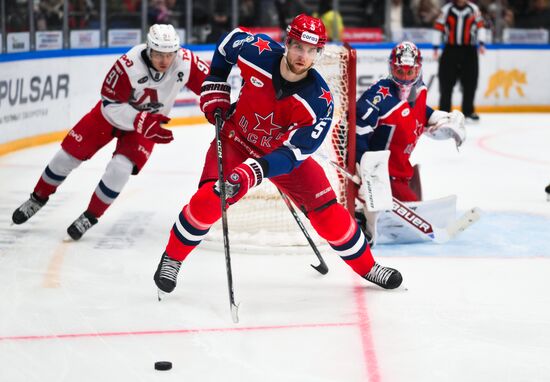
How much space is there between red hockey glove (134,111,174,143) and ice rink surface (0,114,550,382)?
537mm

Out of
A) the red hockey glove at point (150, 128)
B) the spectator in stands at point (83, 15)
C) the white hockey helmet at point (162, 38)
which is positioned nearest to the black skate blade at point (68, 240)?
the red hockey glove at point (150, 128)

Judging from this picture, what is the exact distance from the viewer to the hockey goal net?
190 inches

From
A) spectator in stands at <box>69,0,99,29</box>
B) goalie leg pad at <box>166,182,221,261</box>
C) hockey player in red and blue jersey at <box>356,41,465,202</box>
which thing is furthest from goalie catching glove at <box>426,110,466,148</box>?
spectator in stands at <box>69,0,99,29</box>

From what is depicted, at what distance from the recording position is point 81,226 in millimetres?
4996

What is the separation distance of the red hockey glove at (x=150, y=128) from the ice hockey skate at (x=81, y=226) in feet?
1.78

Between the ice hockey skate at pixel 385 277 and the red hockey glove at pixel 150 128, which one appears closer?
the ice hockey skate at pixel 385 277

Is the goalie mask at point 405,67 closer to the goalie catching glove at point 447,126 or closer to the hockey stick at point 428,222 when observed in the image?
the goalie catching glove at point 447,126

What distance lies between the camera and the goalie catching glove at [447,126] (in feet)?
16.7

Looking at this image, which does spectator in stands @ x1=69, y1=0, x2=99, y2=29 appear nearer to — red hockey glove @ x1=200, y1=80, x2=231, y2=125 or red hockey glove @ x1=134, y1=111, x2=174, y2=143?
red hockey glove @ x1=134, y1=111, x2=174, y2=143

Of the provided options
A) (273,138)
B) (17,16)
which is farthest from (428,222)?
(17,16)

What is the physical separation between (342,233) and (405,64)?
1216 mm

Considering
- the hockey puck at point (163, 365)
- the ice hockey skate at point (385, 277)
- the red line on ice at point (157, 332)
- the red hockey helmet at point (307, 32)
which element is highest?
the red hockey helmet at point (307, 32)

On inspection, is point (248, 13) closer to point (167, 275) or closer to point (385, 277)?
point (385, 277)

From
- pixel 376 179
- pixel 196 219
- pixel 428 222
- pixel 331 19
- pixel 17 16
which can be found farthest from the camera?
pixel 331 19
